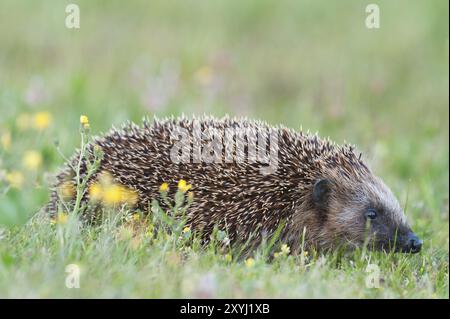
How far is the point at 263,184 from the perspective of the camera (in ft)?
23.6

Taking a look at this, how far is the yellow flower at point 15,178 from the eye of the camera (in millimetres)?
7159

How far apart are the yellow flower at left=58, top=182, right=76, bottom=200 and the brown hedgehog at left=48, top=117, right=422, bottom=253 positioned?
0.10 m

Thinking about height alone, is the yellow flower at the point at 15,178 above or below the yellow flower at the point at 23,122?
below

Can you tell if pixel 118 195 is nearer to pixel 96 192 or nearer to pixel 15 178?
pixel 96 192

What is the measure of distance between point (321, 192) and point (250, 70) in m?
7.89

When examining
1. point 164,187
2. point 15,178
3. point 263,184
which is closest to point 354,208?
point 263,184

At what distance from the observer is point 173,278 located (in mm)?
5484

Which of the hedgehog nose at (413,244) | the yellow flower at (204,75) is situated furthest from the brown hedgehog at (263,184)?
the yellow flower at (204,75)

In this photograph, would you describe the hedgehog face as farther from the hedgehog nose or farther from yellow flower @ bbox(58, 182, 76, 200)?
yellow flower @ bbox(58, 182, 76, 200)

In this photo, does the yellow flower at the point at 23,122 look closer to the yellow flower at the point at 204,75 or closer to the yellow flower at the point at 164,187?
the yellow flower at the point at 164,187

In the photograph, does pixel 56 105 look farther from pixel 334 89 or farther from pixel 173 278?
pixel 173 278

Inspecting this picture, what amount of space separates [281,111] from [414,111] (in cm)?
231

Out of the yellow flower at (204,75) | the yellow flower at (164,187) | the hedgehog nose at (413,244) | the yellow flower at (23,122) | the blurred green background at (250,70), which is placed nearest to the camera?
the yellow flower at (164,187)

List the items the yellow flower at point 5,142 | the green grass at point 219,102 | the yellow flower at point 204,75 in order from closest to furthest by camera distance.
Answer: the green grass at point 219,102
the yellow flower at point 5,142
the yellow flower at point 204,75
